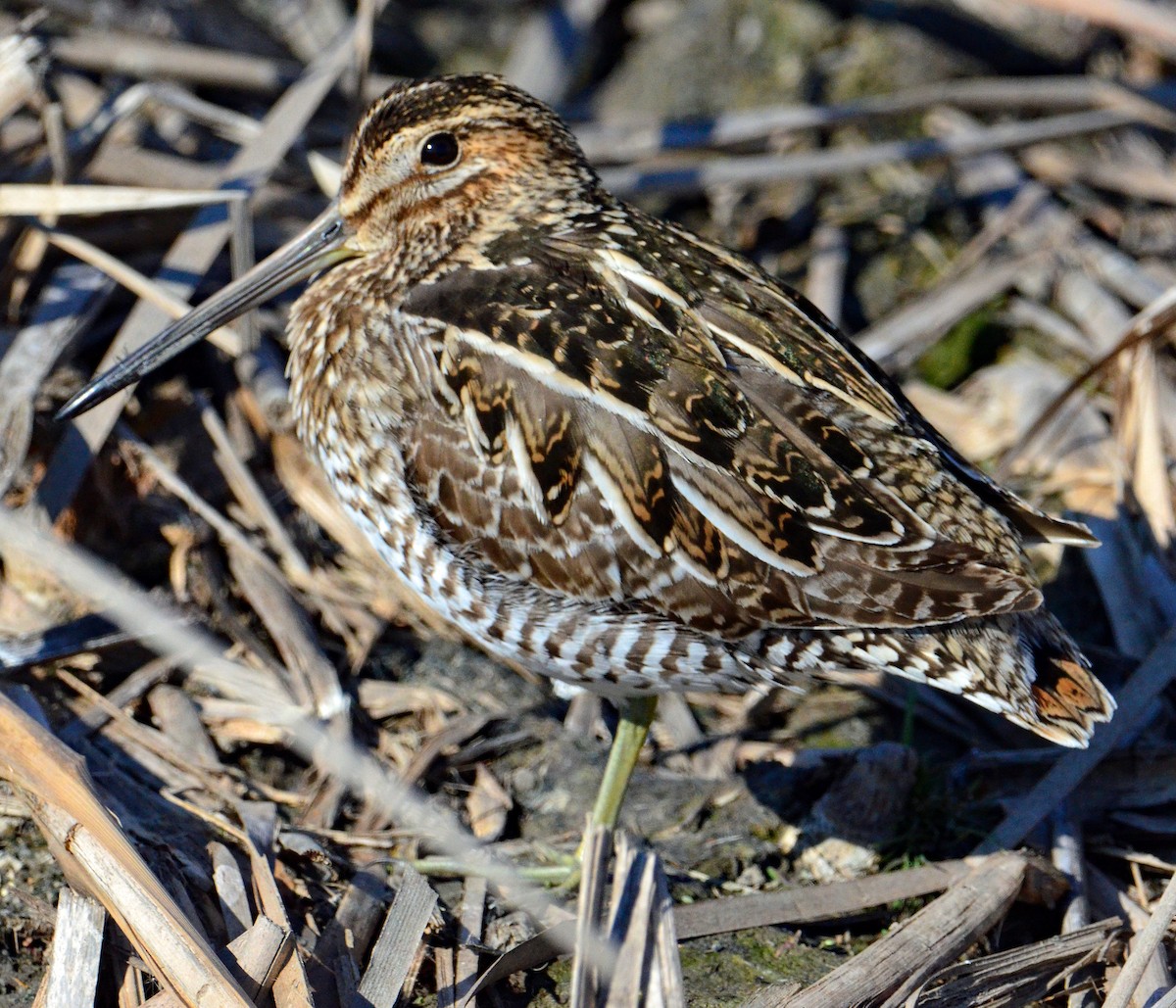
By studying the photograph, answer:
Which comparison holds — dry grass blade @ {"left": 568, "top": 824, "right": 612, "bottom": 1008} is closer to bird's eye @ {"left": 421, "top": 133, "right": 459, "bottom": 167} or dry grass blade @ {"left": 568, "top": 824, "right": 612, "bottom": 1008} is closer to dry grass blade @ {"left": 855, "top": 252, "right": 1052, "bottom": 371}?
bird's eye @ {"left": 421, "top": 133, "right": 459, "bottom": 167}

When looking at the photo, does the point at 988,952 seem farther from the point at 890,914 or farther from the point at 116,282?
the point at 116,282

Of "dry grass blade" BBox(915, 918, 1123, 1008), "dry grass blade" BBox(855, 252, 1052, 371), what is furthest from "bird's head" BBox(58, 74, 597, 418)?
"dry grass blade" BBox(915, 918, 1123, 1008)

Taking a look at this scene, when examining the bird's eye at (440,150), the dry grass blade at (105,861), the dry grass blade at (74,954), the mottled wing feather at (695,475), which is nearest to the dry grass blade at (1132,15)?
the mottled wing feather at (695,475)

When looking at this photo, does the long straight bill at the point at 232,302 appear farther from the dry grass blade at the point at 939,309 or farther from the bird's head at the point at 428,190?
the dry grass blade at the point at 939,309

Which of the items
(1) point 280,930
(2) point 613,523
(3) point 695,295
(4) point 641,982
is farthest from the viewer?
(3) point 695,295

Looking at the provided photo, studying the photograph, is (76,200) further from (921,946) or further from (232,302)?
(921,946)

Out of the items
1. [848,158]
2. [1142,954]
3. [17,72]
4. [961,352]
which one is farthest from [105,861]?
[848,158]

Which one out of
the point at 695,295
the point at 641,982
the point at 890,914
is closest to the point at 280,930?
the point at 641,982
